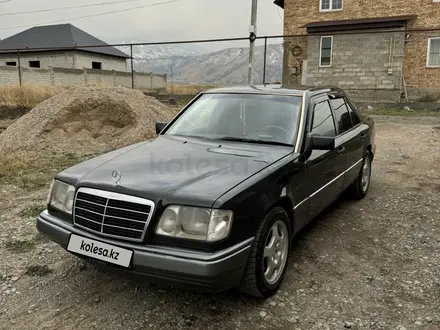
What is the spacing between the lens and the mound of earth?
834 cm

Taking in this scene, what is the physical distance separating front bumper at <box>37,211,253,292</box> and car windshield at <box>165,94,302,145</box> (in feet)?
4.31

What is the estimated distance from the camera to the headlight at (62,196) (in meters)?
2.82

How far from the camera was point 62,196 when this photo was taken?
2906mm

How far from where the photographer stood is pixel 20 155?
759cm

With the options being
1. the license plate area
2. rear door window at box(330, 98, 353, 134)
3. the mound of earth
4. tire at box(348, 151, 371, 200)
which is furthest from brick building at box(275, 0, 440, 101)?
the license plate area

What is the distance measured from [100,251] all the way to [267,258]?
1.15 m

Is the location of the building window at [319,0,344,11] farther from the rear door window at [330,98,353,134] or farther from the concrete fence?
the rear door window at [330,98,353,134]

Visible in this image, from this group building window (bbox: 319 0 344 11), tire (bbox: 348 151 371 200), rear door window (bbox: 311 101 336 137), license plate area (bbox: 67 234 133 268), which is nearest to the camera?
license plate area (bbox: 67 234 133 268)

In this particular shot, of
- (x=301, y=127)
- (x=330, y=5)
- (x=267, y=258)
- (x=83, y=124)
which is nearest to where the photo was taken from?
(x=267, y=258)

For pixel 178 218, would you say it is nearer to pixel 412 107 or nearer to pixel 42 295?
pixel 42 295

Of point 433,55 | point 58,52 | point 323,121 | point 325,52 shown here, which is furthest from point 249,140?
point 58,52

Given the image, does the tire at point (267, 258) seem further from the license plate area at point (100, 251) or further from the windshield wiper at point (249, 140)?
the license plate area at point (100, 251)

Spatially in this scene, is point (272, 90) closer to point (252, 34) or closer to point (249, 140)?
point (249, 140)

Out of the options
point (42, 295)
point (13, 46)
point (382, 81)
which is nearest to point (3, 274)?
point (42, 295)
